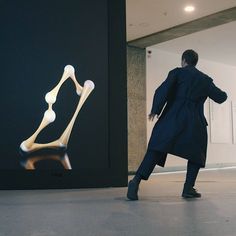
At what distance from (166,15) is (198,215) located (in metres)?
5.53

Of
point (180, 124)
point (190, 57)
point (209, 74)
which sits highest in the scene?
point (209, 74)

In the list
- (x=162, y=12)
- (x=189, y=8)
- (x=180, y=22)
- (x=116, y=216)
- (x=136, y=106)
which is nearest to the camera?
(x=116, y=216)

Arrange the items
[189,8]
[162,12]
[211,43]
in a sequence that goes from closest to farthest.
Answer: [189,8], [162,12], [211,43]

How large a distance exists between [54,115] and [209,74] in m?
8.04

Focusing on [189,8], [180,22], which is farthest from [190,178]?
[180,22]

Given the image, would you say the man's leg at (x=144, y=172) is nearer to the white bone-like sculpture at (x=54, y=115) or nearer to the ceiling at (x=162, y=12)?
the white bone-like sculpture at (x=54, y=115)

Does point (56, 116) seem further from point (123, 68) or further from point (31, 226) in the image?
point (31, 226)

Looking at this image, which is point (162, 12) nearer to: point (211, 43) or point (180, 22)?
point (180, 22)

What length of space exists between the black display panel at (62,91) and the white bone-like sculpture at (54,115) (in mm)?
37

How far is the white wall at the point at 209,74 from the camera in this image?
33.5 feet

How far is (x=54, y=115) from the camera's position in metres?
4.89

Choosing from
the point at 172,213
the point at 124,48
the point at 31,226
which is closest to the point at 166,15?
the point at 124,48

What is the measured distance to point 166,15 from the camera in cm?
760

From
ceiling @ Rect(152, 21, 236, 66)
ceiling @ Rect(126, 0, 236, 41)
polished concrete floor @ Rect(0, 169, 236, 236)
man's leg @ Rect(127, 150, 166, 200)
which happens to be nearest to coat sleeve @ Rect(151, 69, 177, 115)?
man's leg @ Rect(127, 150, 166, 200)
